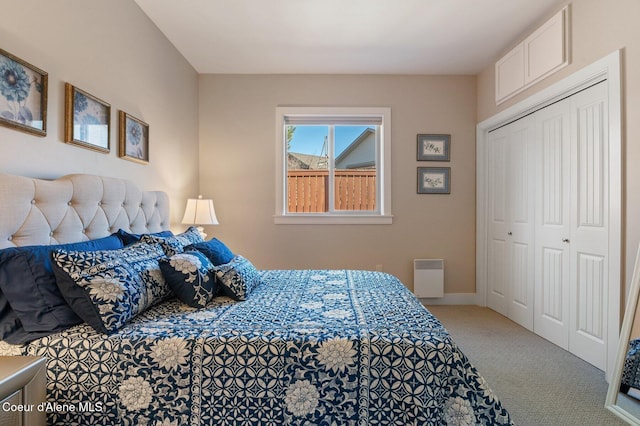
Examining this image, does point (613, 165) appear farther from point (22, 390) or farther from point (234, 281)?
point (22, 390)

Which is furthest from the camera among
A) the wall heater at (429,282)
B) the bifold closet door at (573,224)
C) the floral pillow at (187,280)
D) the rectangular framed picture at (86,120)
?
the wall heater at (429,282)

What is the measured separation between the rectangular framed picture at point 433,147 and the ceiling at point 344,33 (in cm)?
73

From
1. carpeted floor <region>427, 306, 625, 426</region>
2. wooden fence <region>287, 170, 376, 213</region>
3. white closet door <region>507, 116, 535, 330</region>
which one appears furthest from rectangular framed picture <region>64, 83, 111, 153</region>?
white closet door <region>507, 116, 535, 330</region>

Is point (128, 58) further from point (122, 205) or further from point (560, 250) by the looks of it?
point (560, 250)

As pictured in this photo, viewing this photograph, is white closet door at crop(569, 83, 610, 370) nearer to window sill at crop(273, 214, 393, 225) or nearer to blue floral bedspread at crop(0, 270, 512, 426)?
blue floral bedspread at crop(0, 270, 512, 426)

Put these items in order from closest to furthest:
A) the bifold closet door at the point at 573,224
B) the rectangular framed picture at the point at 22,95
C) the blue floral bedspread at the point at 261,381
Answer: the blue floral bedspread at the point at 261,381, the rectangular framed picture at the point at 22,95, the bifold closet door at the point at 573,224

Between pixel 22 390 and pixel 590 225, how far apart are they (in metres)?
3.19

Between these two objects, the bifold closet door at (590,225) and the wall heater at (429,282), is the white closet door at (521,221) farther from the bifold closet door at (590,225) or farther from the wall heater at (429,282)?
the wall heater at (429,282)

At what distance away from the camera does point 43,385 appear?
1.20 m

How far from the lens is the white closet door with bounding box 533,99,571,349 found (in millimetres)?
2646

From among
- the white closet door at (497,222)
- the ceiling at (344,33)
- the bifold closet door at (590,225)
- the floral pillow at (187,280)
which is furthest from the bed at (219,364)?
the white closet door at (497,222)

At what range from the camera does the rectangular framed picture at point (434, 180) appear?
152 inches

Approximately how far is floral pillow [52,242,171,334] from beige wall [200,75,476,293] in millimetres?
2276

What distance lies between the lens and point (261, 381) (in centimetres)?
127
